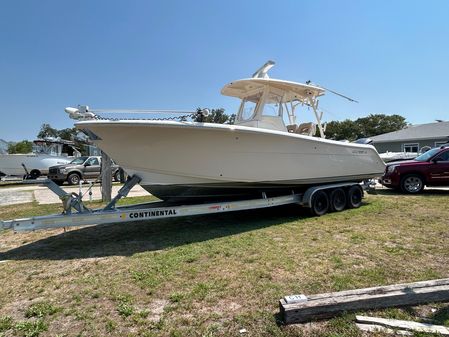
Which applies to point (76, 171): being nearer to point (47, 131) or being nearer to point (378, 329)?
point (378, 329)

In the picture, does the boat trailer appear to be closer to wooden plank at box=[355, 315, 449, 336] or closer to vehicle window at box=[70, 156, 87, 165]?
wooden plank at box=[355, 315, 449, 336]

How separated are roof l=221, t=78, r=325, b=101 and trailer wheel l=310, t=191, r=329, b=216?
7.61ft

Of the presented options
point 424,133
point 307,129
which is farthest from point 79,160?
point 424,133

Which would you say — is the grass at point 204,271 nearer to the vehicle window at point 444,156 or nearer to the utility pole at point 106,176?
the utility pole at point 106,176

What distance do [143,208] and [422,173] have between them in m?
9.50

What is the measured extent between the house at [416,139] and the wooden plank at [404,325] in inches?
1125

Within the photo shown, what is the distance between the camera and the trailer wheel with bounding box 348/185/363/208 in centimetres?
755

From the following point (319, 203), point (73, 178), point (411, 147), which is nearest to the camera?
point (319, 203)

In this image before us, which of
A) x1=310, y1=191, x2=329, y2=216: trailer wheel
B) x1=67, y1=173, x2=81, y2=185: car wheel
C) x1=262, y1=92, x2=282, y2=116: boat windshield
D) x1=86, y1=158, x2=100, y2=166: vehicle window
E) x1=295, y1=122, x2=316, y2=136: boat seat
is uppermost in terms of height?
x1=262, y1=92, x2=282, y2=116: boat windshield

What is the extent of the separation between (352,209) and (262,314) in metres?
5.53

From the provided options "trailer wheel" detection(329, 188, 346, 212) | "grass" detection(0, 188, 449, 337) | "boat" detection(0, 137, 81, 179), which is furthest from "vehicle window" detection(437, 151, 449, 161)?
"boat" detection(0, 137, 81, 179)

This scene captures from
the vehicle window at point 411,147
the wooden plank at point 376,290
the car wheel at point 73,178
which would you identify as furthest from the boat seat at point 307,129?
the vehicle window at point 411,147

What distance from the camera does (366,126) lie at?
5922 cm

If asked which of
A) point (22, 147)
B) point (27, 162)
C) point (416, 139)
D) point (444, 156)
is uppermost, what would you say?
point (22, 147)
